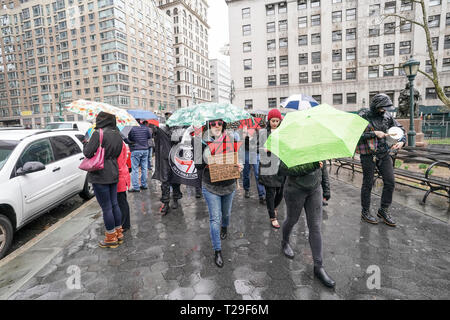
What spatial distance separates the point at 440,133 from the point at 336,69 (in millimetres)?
18882

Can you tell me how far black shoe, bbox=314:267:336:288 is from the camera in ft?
8.42

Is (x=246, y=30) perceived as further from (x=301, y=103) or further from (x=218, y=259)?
(x=218, y=259)

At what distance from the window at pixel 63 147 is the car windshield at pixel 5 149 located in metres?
0.89

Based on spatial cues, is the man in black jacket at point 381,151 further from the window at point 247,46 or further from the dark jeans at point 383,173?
the window at point 247,46

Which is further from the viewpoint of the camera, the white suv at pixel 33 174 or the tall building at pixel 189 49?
the tall building at pixel 189 49

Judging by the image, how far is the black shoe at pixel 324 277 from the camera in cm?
257

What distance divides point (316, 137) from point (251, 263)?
6.21 feet

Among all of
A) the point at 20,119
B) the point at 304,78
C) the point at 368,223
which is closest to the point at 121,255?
the point at 368,223

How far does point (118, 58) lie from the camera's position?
55.6 meters

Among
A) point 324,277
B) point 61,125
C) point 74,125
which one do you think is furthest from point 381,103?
point 61,125

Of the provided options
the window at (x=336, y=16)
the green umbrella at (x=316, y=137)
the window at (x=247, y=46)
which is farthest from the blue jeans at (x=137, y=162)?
the window at (x=336, y=16)

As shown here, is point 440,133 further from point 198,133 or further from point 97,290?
point 97,290

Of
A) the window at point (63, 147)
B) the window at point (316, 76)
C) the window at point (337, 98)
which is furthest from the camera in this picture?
the window at point (316, 76)

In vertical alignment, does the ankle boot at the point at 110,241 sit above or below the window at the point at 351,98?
below
